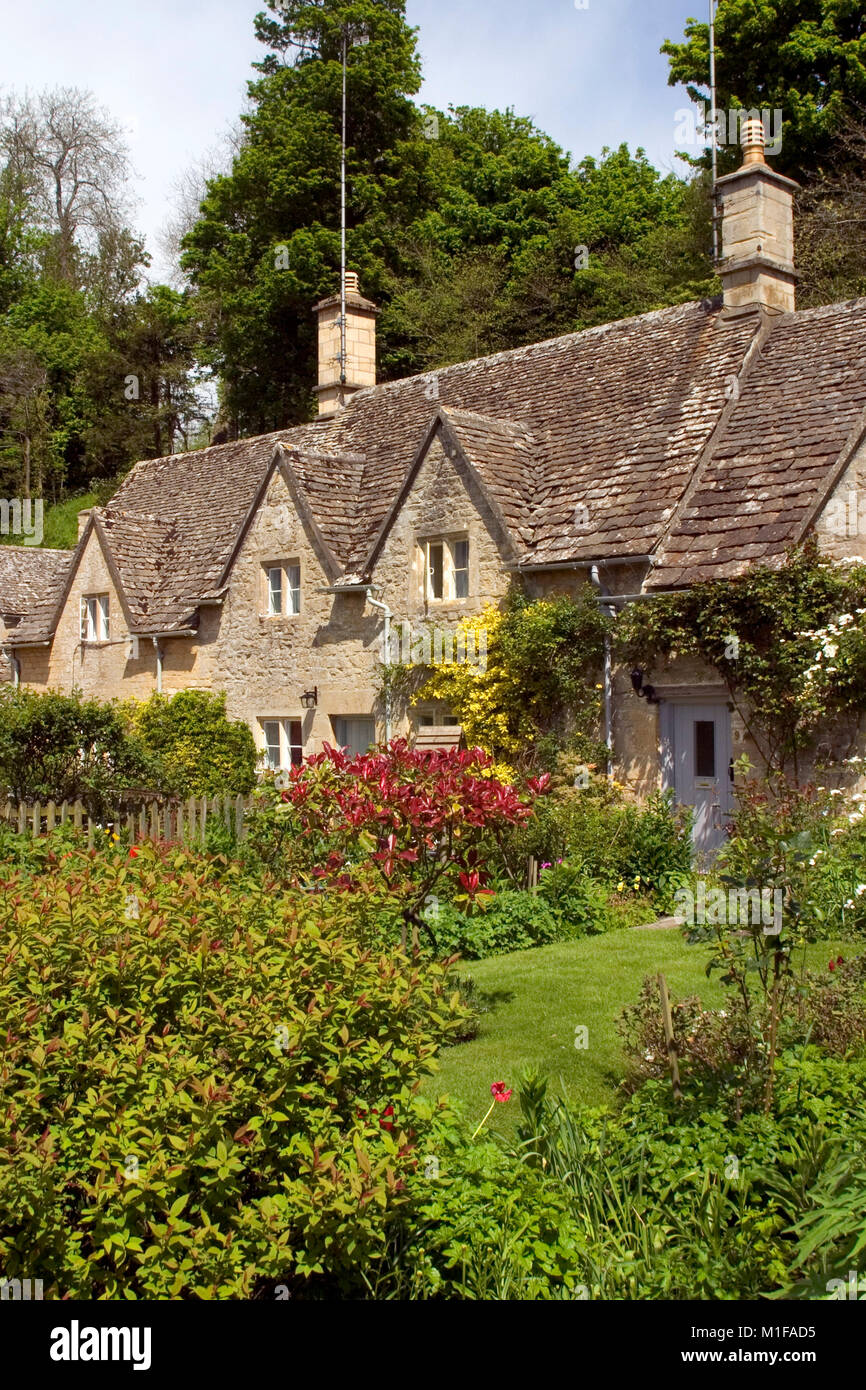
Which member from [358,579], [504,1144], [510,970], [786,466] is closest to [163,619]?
[358,579]

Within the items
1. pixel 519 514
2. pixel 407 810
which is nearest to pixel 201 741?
pixel 519 514

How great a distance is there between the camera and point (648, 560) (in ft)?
47.9

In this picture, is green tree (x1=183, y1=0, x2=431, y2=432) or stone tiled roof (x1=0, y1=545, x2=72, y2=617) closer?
stone tiled roof (x1=0, y1=545, x2=72, y2=617)

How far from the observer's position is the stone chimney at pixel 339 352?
25.4 meters

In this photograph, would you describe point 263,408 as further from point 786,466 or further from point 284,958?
point 284,958

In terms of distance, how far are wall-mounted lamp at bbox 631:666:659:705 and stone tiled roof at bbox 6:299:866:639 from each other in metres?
1.15

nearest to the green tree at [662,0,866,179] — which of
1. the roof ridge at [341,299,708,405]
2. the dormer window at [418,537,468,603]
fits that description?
the roof ridge at [341,299,708,405]

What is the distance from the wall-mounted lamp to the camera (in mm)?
14656

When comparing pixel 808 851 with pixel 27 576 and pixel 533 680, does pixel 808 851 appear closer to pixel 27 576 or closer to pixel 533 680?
pixel 533 680

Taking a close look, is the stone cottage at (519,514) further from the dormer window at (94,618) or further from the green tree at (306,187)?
the green tree at (306,187)

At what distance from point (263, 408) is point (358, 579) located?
22.2 m

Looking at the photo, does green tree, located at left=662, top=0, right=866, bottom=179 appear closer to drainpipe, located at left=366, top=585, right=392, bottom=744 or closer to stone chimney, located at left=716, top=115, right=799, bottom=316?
stone chimney, located at left=716, top=115, right=799, bottom=316

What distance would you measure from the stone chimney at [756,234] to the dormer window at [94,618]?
13.9 metres

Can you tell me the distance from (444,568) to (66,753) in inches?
246
